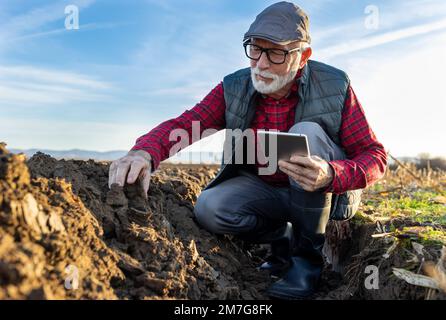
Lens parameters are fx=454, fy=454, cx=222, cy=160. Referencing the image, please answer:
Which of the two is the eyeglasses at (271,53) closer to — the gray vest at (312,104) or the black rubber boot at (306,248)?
the gray vest at (312,104)

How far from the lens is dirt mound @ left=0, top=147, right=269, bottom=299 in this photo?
1.95 m

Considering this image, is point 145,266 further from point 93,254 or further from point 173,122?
point 173,122

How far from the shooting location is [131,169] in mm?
2938

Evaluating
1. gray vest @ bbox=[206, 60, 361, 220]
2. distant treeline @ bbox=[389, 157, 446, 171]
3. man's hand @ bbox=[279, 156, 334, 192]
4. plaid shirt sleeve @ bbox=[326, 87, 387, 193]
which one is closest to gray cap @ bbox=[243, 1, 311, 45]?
gray vest @ bbox=[206, 60, 361, 220]

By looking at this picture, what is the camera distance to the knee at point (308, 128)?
3031 millimetres

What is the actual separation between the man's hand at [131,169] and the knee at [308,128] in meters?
1.03

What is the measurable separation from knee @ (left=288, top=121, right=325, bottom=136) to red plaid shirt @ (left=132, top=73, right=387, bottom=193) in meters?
0.25

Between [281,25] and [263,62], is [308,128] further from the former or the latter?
[281,25]

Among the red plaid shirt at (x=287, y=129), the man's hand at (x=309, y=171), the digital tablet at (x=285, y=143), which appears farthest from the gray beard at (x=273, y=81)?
the man's hand at (x=309, y=171)

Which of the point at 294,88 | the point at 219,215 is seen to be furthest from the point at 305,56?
the point at 219,215

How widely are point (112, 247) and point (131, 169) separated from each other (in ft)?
2.07
